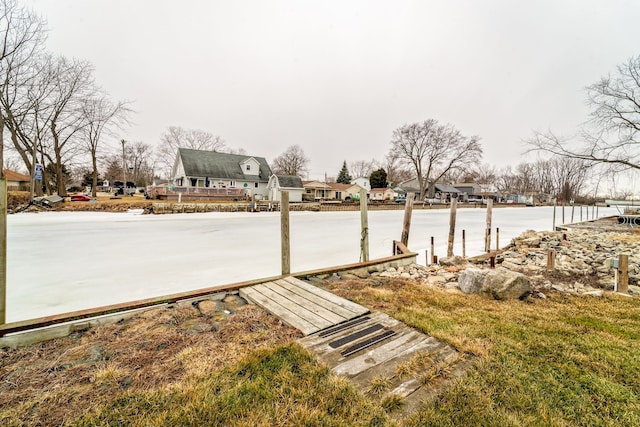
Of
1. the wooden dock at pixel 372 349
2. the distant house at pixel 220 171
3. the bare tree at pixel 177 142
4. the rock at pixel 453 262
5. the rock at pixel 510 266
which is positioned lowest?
the rock at pixel 510 266

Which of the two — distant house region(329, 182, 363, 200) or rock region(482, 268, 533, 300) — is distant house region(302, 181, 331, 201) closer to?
distant house region(329, 182, 363, 200)

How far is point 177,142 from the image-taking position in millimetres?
36125

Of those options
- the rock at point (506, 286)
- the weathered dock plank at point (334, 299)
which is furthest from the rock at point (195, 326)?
the rock at point (506, 286)

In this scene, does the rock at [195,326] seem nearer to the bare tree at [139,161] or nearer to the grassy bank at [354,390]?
the grassy bank at [354,390]

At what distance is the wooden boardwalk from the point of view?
256cm

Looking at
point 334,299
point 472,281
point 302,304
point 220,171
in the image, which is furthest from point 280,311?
point 220,171

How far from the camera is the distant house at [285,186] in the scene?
1029 inches

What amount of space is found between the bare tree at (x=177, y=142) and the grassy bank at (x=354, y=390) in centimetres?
3921

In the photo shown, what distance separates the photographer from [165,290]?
12.6 ft

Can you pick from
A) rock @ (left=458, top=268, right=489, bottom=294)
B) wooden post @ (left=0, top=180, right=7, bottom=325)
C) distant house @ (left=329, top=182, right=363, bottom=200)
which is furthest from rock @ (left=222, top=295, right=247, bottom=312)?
distant house @ (left=329, top=182, right=363, bottom=200)

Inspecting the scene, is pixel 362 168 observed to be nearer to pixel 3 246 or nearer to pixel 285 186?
pixel 285 186

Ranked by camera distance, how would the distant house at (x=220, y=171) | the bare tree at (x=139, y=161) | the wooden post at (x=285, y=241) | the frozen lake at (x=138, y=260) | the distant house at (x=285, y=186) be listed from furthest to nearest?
1. the bare tree at (x=139, y=161)
2. the distant house at (x=285, y=186)
3. the distant house at (x=220, y=171)
4. the wooden post at (x=285, y=241)
5. the frozen lake at (x=138, y=260)

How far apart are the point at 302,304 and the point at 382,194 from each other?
4172cm

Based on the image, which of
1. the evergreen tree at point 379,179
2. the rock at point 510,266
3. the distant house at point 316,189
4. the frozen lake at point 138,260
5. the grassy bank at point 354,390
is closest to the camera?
the grassy bank at point 354,390
